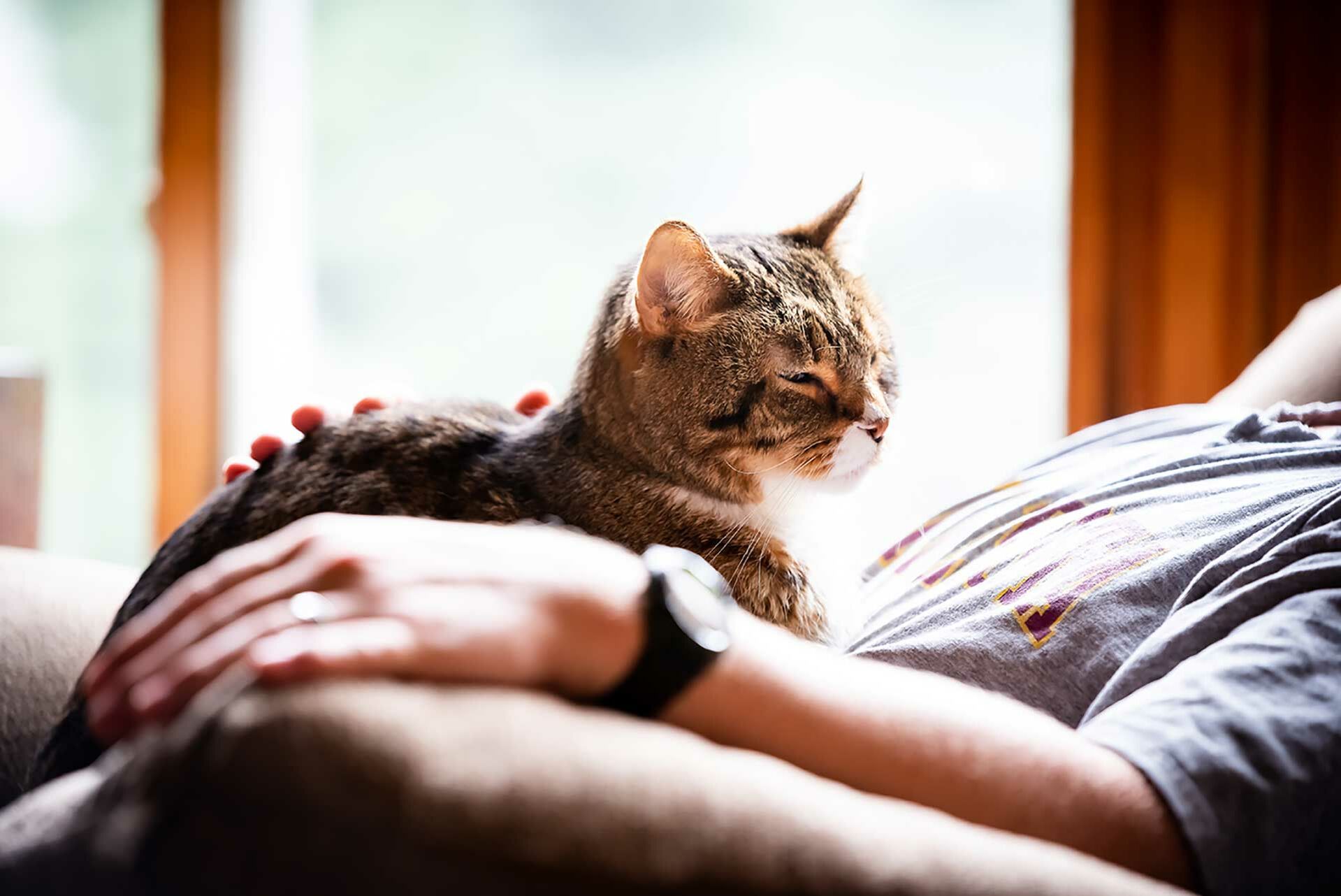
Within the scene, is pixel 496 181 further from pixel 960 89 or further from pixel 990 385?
pixel 990 385

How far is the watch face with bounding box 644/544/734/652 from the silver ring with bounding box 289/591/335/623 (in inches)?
6.6

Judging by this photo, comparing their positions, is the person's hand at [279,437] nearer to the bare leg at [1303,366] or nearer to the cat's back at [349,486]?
the cat's back at [349,486]

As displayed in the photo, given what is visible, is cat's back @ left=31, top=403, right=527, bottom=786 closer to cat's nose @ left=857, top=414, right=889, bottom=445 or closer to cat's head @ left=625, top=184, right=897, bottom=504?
cat's head @ left=625, top=184, right=897, bottom=504

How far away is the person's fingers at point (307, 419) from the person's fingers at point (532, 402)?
1.00ft

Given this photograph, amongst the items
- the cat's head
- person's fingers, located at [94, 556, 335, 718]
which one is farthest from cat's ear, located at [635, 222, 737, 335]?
person's fingers, located at [94, 556, 335, 718]

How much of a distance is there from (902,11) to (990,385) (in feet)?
2.98

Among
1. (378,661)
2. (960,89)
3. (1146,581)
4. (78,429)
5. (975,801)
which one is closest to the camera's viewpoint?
(378,661)

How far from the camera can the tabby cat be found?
91cm

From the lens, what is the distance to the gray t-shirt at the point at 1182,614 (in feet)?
1.73

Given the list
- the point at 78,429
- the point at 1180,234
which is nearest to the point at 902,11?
the point at 1180,234

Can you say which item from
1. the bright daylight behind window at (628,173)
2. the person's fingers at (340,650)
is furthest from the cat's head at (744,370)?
the bright daylight behind window at (628,173)

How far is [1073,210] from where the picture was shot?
1958 millimetres

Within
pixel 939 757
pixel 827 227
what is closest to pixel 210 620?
pixel 939 757

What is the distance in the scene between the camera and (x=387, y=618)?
1.39ft
